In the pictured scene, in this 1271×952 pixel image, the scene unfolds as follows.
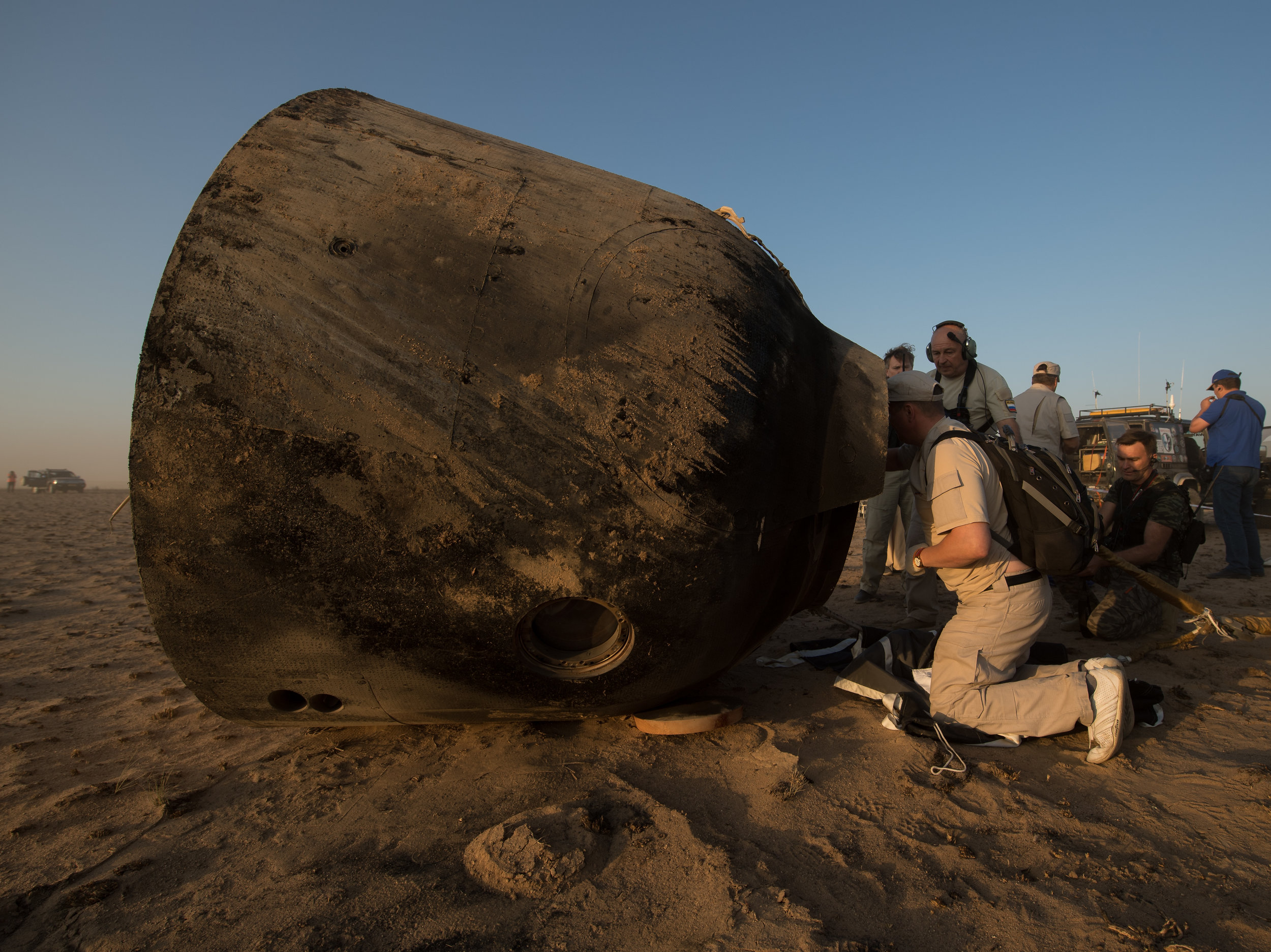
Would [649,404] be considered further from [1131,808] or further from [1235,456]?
[1235,456]

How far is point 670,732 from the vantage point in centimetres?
276

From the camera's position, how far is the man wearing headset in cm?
472

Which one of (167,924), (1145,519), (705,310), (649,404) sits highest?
(705,310)

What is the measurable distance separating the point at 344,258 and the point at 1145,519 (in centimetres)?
506

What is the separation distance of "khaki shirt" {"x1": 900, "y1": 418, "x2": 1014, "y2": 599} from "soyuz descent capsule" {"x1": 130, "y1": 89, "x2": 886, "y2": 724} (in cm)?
81

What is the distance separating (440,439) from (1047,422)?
5170 millimetres

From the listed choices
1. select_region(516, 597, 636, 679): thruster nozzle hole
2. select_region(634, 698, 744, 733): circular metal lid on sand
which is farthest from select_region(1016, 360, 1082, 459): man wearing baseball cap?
select_region(516, 597, 636, 679): thruster nozzle hole

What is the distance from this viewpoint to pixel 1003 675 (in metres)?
3.07

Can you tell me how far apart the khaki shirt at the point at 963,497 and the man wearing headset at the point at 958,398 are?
1593 millimetres

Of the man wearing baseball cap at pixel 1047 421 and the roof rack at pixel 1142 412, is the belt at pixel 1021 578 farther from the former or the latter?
the roof rack at pixel 1142 412

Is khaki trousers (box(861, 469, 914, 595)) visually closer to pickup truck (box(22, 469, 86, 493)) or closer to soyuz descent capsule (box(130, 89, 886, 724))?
soyuz descent capsule (box(130, 89, 886, 724))

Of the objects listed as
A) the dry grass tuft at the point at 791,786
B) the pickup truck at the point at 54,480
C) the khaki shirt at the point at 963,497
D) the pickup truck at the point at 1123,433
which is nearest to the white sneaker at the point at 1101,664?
the khaki shirt at the point at 963,497

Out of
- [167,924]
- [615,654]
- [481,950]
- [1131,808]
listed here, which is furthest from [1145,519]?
[167,924]

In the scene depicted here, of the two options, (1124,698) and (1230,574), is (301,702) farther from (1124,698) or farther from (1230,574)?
(1230,574)
